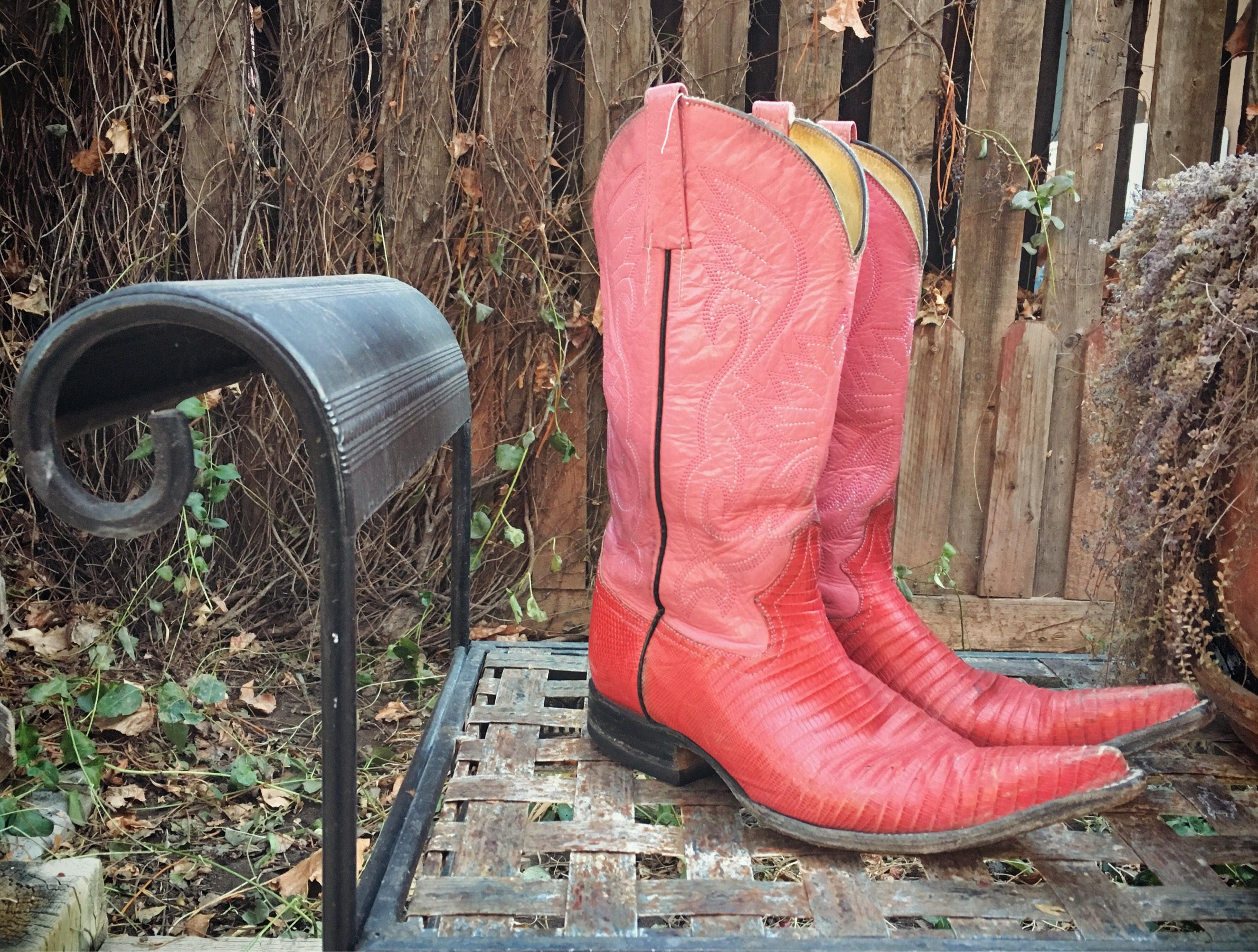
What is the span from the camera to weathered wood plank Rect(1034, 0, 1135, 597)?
1911 mm

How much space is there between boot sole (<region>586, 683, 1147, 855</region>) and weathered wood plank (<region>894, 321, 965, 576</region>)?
3.46ft

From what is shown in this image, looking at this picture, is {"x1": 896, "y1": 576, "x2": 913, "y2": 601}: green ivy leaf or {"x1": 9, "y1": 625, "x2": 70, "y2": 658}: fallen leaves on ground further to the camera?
{"x1": 896, "y1": 576, "x2": 913, "y2": 601}: green ivy leaf

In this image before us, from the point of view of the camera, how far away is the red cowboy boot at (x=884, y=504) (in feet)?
3.78

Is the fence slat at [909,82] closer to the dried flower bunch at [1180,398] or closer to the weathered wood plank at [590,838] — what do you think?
the dried flower bunch at [1180,398]

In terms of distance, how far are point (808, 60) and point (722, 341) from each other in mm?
1177

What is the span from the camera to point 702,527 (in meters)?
1.03

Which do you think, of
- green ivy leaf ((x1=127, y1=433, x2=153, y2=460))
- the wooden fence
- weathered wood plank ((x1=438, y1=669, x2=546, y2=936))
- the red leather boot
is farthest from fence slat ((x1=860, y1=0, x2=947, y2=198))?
green ivy leaf ((x1=127, y1=433, x2=153, y2=460))

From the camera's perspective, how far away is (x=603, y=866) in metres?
0.92

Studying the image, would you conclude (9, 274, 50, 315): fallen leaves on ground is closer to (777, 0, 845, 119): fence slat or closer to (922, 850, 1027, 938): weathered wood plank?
(777, 0, 845, 119): fence slat

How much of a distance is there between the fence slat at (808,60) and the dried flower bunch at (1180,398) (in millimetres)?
840

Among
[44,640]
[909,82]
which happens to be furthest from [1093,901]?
[44,640]

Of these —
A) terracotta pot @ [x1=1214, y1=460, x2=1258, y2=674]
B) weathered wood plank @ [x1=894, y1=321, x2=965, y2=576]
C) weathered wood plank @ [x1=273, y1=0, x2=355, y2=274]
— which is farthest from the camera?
weathered wood plank @ [x1=894, y1=321, x2=965, y2=576]

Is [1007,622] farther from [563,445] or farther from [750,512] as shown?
[750,512]

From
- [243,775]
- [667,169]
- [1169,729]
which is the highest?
[667,169]
